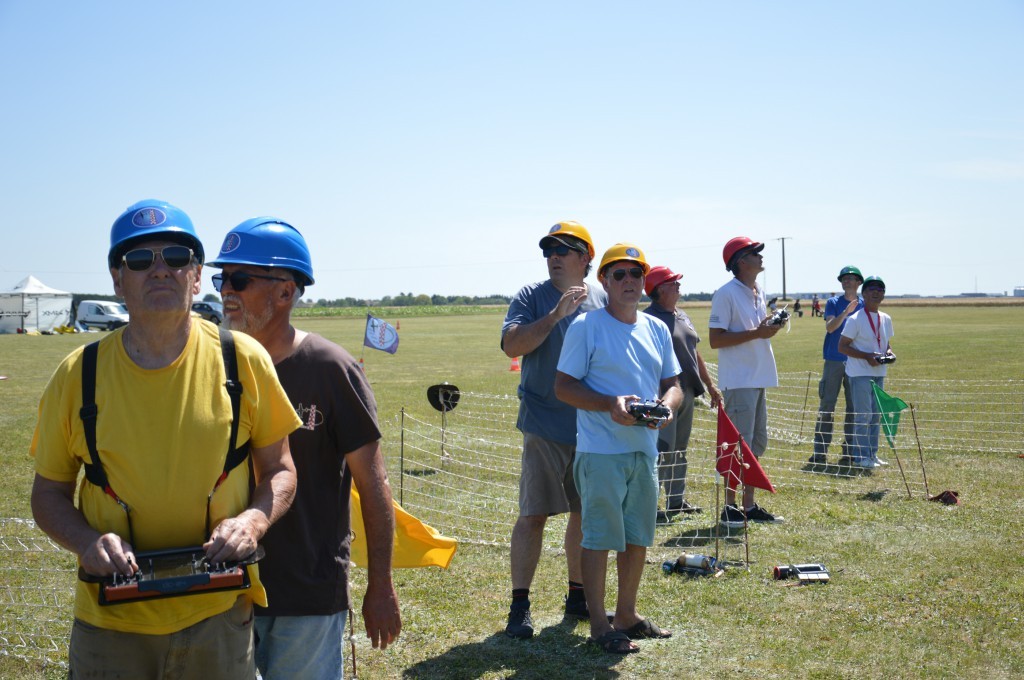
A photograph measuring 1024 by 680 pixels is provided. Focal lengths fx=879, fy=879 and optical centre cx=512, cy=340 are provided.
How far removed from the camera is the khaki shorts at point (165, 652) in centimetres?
213

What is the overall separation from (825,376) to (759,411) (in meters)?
3.76

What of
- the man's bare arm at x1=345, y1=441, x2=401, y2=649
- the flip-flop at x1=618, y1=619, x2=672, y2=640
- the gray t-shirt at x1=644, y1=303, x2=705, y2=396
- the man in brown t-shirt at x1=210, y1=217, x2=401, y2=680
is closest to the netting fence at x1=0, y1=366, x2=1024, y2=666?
the gray t-shirt at x1=644, y1=303, x2=705, y2=396

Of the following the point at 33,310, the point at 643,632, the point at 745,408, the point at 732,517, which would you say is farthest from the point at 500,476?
the point at 33,310

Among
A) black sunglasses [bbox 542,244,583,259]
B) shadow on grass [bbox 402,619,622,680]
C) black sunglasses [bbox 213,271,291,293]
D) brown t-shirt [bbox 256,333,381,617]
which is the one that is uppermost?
black sunglasses [bbox 542,244,583,259]

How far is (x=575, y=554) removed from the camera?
16.5ft

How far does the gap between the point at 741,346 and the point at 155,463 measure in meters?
5.60

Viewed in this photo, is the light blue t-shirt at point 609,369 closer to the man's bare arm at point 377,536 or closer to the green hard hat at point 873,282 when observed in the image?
the man's bare arm at point 377,536

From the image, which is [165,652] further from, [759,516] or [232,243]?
[759,516]

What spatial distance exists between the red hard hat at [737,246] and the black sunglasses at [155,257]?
5.41 metres

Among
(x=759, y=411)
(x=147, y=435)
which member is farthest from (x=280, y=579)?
(x=759, y=411)

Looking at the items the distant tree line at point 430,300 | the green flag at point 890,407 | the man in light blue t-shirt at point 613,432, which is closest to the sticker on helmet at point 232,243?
the man in light blue t-shirt at point 613,432

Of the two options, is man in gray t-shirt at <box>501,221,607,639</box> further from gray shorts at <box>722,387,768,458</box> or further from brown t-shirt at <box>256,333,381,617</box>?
gray shorts at <box>722,387,768,458</box>

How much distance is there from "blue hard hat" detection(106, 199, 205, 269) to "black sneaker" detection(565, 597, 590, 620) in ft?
11.4

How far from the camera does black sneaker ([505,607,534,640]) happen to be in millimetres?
4723
